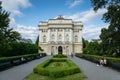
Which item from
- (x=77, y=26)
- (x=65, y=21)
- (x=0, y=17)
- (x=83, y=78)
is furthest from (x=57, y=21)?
(x=83, y=78)

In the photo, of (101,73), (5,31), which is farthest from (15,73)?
(5,31)

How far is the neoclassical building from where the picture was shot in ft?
320

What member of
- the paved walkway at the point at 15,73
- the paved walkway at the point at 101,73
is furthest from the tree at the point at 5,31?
the paved walkway at the point at 101,73

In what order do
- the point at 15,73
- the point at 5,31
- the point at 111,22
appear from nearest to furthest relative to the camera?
the point at 15,73 < the point at 111,22 < the point at 5,31

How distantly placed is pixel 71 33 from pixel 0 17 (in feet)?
238

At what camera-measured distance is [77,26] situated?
339ft

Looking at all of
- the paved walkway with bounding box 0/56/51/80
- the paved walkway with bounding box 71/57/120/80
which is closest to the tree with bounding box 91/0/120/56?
the paved walkway with bounding box 71/57/120/80

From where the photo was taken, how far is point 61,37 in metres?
100

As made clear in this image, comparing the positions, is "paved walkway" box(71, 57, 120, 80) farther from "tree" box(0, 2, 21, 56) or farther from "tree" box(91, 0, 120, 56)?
"tree" box(0, 2, 21, 56)

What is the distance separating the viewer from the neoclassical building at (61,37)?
97425 millimetres

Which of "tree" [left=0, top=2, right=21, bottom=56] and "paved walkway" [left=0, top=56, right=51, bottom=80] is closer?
"paved walkway" [left=0, top=56, right=51, bottom=80]

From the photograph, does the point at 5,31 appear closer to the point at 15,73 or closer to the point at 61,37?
the point at 15,73

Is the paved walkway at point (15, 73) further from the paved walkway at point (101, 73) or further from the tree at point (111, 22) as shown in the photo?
the tree at point (111, 22)

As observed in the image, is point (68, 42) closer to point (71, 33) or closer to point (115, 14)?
point (71, 33)
